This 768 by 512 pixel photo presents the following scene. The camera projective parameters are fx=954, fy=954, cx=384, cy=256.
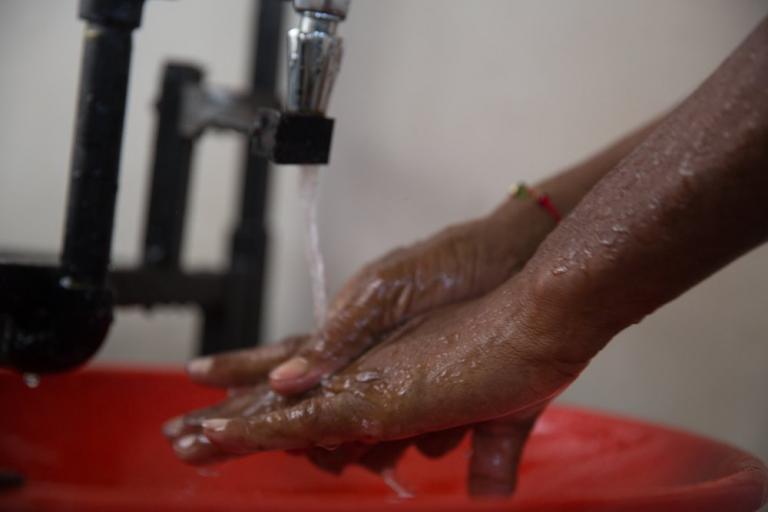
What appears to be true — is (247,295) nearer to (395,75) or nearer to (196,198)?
(395,75)

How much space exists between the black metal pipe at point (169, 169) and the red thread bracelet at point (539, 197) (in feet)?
1.85

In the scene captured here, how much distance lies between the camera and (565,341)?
1.47 feet

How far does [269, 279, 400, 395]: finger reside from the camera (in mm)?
575

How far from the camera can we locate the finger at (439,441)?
0.60 m

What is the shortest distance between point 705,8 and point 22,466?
2.34ft

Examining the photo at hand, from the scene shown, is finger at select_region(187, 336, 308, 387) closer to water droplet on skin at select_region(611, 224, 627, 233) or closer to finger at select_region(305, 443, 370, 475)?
finger at select_region(305, 443, 370, 475)

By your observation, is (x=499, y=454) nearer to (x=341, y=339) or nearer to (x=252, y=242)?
(x=341, y=339)

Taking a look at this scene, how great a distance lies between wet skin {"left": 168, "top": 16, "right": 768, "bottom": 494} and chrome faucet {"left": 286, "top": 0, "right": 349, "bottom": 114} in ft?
0.48

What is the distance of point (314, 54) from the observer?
503mm

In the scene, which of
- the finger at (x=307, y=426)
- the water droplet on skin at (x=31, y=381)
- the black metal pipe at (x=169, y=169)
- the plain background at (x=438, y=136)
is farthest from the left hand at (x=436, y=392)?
the black metal pipe at (x=169, y=169)

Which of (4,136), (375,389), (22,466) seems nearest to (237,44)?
(4,136)

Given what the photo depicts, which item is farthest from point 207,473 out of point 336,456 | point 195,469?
point 336,456

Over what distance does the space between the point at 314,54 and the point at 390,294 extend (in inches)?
7.0

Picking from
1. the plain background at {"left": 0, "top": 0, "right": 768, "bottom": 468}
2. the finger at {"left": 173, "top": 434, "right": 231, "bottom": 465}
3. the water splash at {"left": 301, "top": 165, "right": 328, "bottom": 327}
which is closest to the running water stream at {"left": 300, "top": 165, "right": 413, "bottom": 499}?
the water splash at {"left": 301, "top": 165, "right": 328, "bottom": 327}
